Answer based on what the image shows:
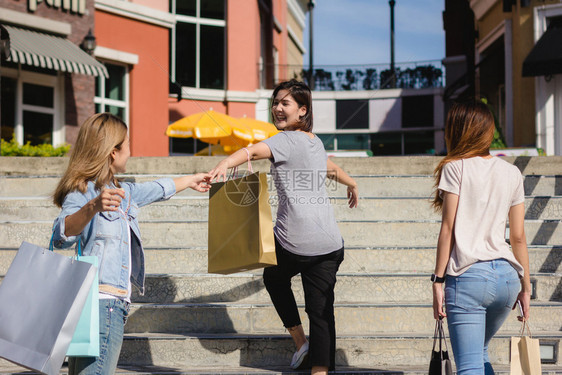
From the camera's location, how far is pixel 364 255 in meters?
6.02

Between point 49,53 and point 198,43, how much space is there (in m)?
9.52

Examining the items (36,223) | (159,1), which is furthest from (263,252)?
(159,1)

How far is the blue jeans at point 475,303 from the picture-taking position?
9.69ft

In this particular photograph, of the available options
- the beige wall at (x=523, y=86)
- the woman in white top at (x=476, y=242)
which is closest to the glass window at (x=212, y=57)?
the beige wall at (x=523, y=86)

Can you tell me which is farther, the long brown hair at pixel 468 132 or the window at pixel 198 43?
the window at pixel 198 43

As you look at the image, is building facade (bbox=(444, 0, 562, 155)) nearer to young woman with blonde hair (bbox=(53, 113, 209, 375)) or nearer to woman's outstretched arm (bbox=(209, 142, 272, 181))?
woman's outstretched arm (bbox=(209, 142, 272, 181))

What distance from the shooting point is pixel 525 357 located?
9.88 ft

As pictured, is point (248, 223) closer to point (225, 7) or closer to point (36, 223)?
point (36, 223)

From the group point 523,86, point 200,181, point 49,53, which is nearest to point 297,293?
Result: point 200,181

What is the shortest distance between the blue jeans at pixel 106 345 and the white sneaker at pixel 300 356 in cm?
173

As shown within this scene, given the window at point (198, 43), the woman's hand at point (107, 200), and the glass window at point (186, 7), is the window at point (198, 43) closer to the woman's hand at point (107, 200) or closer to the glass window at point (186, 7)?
the glass window at point (186, 7)

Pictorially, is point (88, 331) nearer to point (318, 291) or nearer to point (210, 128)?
point (318, 291)

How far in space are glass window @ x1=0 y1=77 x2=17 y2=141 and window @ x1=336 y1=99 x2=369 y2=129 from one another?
687 inches

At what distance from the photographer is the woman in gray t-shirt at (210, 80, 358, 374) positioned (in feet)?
12.2
